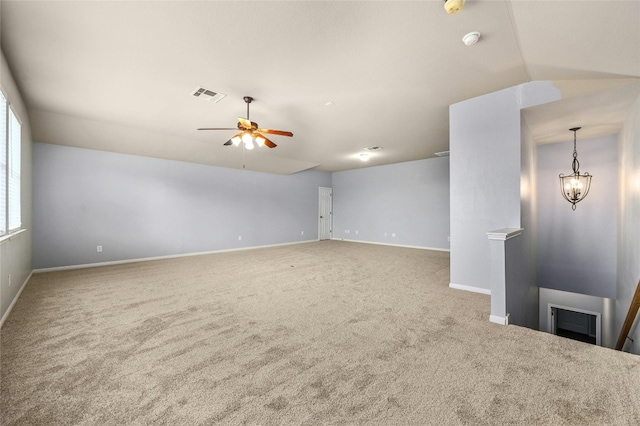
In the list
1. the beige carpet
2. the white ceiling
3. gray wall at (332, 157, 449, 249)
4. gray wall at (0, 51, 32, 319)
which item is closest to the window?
gray wall at (0, 51, 32, 319)

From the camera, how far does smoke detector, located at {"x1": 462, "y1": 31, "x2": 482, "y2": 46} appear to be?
2.33 metres

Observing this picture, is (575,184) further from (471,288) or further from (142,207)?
(142,207)

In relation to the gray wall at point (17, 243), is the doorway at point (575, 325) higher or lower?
lower

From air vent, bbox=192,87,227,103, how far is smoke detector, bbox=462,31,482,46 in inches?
112

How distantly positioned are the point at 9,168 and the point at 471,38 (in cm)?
509

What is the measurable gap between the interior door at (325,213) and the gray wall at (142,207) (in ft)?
4.99

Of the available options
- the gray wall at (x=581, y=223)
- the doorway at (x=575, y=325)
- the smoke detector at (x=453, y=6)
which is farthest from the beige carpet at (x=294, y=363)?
the doorway at (x=575, y=325)

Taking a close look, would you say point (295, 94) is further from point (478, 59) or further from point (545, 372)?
point (545, 372)

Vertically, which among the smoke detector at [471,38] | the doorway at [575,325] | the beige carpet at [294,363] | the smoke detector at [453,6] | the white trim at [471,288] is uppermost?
the smoke detector at [471,38]

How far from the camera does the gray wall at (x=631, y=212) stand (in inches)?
120

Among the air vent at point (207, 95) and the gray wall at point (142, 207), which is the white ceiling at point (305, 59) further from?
the gray wall at point (142, 207)

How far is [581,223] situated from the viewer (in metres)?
5.09

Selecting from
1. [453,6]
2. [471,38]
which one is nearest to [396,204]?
[471,38]

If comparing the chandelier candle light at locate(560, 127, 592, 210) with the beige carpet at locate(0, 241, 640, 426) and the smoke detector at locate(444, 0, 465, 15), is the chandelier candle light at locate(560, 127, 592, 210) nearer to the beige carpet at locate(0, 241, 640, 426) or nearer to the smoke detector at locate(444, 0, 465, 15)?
the beige carpet at locate(0, 241, 640, 426)
